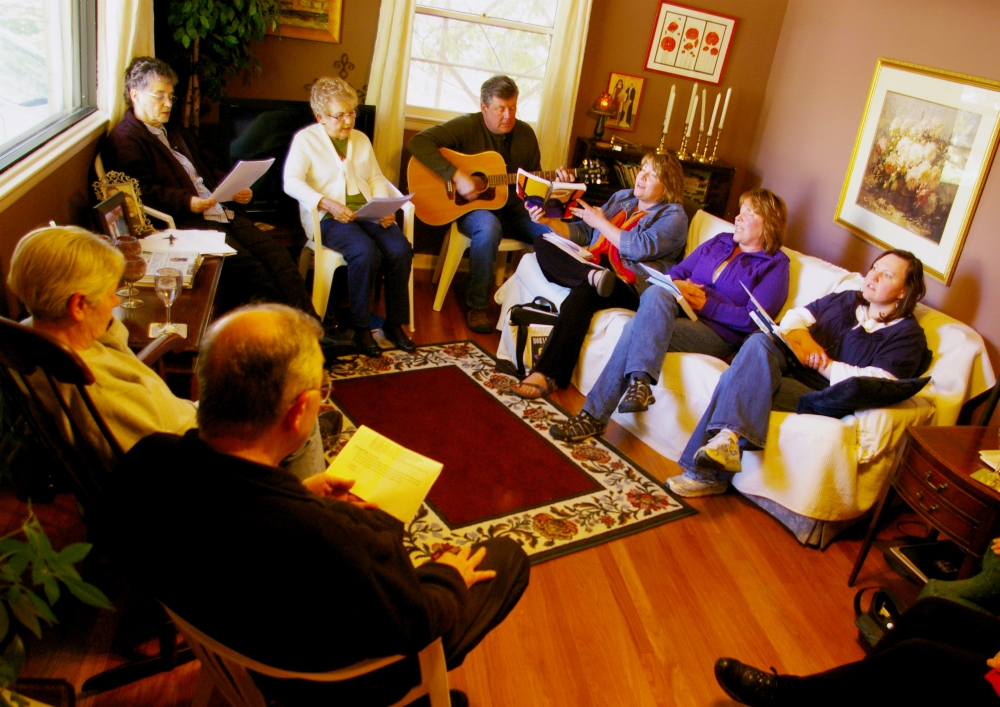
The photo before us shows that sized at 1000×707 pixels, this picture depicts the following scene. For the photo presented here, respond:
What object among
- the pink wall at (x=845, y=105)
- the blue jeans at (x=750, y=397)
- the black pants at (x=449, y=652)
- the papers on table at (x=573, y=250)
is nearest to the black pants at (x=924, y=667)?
the black pants at (x=449, y=652)

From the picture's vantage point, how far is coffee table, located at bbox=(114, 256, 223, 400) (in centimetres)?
197

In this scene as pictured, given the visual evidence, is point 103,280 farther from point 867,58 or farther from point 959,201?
point 867,58

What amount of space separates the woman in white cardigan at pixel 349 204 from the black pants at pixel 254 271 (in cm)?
24

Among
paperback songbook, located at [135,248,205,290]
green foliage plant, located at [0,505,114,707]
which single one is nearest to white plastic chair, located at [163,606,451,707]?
green foliage plant, located at [0,505,114,707]

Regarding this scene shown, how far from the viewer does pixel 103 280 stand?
1531 mm

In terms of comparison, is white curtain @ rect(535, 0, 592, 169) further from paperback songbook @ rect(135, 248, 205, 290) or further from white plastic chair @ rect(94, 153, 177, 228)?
paperback songbook @ rect(135, 248, 205, 290)

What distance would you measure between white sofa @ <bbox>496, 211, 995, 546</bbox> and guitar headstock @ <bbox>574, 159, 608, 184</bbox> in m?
1.43

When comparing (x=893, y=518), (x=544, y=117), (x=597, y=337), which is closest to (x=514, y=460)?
(x=597, y=337)

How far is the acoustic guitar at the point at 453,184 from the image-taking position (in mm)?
3844

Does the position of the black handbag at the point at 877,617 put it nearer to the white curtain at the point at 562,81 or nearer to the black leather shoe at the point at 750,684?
the black leather shoe at the point at 750,684

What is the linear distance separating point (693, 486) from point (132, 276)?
1.99 meters

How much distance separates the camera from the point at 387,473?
1540mm

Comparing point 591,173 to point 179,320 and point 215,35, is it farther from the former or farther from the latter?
point 179,320

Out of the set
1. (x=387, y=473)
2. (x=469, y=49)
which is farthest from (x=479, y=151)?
(x=387, y=473)
